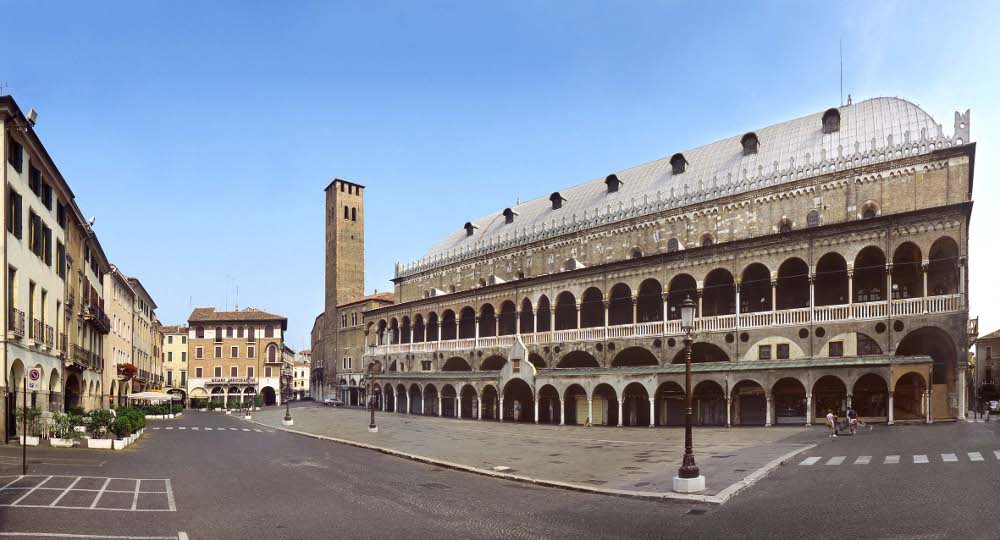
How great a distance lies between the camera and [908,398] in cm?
4147

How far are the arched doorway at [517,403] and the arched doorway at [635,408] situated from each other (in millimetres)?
9201

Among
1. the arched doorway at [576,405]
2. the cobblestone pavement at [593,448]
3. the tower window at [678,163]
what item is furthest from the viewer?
the tower window at [678,163]

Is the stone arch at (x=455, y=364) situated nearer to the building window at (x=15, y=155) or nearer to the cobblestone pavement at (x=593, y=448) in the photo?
the cobblestone pavement at (x=593, y=448)

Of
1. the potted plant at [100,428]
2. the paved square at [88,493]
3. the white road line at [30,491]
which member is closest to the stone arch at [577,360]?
the potted plant at [100,428]

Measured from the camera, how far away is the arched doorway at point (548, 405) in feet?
181

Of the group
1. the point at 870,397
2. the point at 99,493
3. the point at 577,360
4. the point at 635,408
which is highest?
the point at 577,360

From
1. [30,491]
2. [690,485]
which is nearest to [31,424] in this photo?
[30,491]

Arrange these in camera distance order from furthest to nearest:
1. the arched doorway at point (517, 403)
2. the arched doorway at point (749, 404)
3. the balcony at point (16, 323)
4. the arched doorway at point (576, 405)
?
the arched doorway at point (517, 403) → the arched doorway at point (576, 405) → the arched doorway at point (749, 404) → the balcony at point (16, 323)

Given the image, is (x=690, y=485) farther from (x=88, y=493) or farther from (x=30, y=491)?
(x=30, y=491)

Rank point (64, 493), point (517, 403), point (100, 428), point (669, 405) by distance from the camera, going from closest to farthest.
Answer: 1. point (64, 493)
2. point (100, 428)
3. point (669, 405)
4. point (517, 403)

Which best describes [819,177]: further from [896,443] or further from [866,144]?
[896,443]

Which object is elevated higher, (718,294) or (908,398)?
(718,294)

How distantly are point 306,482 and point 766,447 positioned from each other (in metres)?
18.7

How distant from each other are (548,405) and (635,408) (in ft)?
29.4
